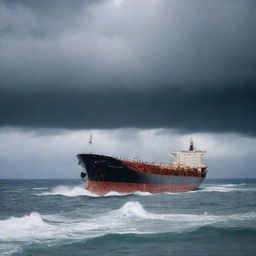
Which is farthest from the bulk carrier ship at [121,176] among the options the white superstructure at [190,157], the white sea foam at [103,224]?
the white superstructure at [190,157]

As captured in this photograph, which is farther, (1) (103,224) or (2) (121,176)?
(2) (121,176)

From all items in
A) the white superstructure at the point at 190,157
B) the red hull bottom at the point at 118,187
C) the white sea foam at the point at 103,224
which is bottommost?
the white sea foam at the point at 103,224

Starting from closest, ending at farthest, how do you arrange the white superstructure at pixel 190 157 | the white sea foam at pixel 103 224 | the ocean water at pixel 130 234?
the ocean water at pixel 130 234, the white sea foam at pixel 103 224, the white superstructure at pixel 190 157

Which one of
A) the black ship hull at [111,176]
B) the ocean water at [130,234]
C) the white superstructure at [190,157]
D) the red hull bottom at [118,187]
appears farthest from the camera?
the white superstructure at [190,157]

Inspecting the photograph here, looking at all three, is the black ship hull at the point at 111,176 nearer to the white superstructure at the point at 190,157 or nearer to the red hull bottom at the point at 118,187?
the red hull bottom at the point at 118,187

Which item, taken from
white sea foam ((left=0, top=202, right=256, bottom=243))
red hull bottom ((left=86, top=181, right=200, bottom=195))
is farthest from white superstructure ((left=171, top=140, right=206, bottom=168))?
white sea foam ((left=0, top=202, right=256, bottom=243))

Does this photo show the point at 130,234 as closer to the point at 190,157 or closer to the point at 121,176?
the point at 121,176

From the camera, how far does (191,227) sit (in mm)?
24484

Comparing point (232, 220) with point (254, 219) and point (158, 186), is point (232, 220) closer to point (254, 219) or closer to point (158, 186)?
point (254, 219)

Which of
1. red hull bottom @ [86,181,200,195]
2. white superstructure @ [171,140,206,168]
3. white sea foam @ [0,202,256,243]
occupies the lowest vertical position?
white sea foam @ [0,202,256,243]

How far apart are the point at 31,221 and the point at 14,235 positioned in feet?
16.8

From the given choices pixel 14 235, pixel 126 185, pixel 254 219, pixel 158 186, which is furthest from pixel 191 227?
pixel 158 186

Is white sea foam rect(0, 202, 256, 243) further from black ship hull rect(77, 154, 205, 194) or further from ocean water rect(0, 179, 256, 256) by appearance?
black ship hull rect(77, 154, 205, 194)

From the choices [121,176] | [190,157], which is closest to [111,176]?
[121,176]
